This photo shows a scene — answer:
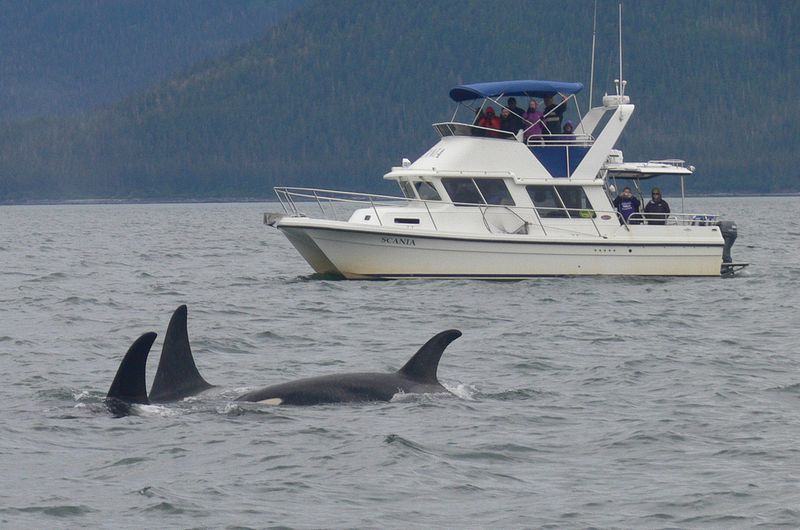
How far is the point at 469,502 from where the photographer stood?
11.6 metres

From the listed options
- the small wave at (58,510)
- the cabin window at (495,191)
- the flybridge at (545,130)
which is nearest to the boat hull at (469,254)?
the cabin window at (495,191)

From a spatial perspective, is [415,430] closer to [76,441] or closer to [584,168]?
[76,441]

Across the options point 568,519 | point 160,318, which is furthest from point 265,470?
point 160,318

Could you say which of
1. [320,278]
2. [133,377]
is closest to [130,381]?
[133,377]

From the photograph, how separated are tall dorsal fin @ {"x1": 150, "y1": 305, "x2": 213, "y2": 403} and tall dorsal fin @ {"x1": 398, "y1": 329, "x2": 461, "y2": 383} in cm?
228

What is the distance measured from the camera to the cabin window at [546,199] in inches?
1202

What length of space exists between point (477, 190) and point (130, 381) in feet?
55.0

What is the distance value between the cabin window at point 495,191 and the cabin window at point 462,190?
141 millimetres

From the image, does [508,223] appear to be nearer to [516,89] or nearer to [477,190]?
[477,190]

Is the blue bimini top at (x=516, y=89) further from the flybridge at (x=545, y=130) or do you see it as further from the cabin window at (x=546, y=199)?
the cabin window at (x=546, y=199)

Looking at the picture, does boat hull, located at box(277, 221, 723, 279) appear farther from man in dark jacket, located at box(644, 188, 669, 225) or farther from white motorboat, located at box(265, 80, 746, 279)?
man in dark jacket, located at box(644, 188, 669, 225)

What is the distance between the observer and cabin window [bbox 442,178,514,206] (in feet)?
99.7

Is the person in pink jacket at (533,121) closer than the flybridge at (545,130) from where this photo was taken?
No

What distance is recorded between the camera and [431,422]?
14.3 meters
